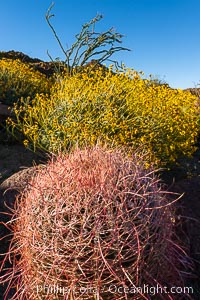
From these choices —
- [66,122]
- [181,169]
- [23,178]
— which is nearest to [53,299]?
[23,178]

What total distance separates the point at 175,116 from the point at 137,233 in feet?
16.1

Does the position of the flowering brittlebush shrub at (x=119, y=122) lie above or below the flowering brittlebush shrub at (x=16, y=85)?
below

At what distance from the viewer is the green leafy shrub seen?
3.16 metres

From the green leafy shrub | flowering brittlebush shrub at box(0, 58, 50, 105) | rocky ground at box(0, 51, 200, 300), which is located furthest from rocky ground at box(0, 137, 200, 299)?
flowering brittlebush shrub at box(0, 58, 50, 105)

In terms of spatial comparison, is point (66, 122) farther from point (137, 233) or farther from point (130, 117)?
point (137, 233)

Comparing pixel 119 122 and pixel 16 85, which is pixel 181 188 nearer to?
pixel 119 122

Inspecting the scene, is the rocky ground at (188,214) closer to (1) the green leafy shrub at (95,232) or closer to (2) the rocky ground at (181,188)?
(2) the rocky ground at (181,188)

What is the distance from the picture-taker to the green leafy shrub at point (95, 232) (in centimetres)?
316

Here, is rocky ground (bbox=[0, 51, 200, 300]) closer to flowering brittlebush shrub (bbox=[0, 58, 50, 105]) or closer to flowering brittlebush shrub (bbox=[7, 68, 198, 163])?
flowering brittlebush shrub (bbox=[7, 68, 198, 163])

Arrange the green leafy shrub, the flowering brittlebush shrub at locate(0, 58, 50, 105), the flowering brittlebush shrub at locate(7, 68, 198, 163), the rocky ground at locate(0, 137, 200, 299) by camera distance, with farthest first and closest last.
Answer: the flowering brittlebush shrub at locate(0, 58, 50, 105) < the flowering brittlebush shrub at locate(7, 68, 198, 163) < the rocky ground at locate(0, 137, 200, 299) < the green leafy shrub

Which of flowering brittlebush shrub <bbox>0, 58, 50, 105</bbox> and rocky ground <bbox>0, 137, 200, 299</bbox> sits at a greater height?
flowering brittlebush shrub <bbox>0, 58, 50, 105</bbox>

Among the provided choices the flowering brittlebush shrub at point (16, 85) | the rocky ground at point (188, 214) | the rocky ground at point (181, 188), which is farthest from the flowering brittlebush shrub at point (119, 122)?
the flowering brittlebush shrub at point (16, 85)

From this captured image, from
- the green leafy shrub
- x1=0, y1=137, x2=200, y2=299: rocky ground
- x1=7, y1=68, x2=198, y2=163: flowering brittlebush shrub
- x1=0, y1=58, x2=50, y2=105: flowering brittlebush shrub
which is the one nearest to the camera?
the green leafy shrub

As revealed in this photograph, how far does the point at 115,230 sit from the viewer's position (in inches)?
123
